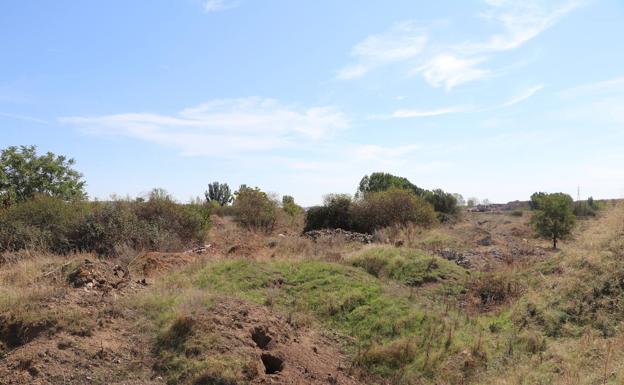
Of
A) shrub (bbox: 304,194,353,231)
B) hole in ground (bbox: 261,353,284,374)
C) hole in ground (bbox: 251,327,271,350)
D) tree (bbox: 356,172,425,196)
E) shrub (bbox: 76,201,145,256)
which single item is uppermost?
tree (bbox: 356,172,425,196)

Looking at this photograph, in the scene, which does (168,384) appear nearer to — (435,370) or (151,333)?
(151,333)

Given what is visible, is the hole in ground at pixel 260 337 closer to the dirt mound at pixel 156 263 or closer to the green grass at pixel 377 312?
the green grass at pixel 377 312

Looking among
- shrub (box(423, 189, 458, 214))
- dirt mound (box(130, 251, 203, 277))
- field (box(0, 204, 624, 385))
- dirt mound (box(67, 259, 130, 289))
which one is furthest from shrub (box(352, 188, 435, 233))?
dirt mound (box(67, 259, 130, 289))

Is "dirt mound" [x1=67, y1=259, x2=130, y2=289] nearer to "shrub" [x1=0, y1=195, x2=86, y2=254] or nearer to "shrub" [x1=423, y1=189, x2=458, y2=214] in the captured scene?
"shrub" [x1=0, y1=195, x2=86, y2=254]

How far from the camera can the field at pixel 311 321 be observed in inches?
254

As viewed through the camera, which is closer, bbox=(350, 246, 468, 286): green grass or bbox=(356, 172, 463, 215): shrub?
bbox=(350, 246, 468, 286): green grass

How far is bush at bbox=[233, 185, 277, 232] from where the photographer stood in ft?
87.5

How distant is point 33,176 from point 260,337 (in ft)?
59.7

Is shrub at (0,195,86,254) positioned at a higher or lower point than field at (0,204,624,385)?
higher

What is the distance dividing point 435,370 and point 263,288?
159 inches

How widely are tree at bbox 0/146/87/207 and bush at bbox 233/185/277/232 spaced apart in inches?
309

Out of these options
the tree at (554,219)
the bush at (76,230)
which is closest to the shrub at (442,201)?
the tree at (554,219)

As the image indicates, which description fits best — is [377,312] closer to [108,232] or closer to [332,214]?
[108,232]

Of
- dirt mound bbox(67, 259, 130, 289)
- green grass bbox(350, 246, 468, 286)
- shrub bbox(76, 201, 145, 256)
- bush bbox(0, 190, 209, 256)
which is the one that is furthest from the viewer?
shrub bbox(76, 201, 145, 256)
